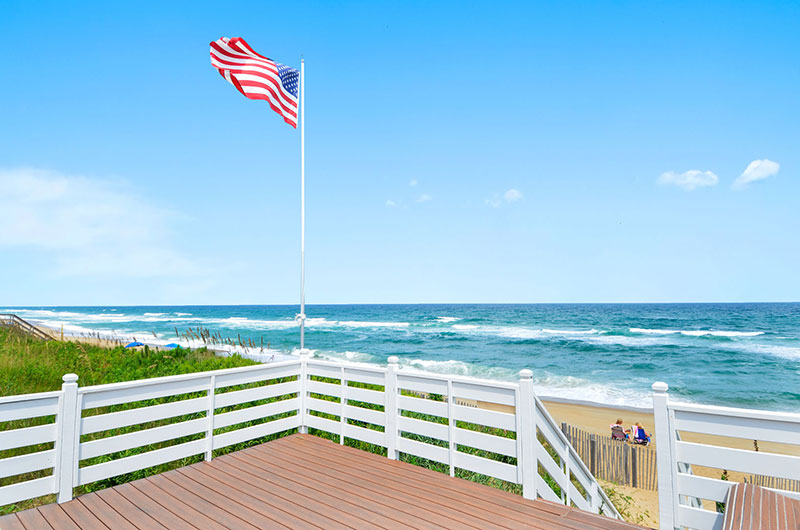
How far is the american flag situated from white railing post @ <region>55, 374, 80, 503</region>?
4362 mm

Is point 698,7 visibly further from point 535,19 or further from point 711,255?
point 711,255

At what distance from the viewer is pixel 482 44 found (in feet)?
48.2

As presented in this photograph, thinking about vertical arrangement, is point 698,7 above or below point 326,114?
above

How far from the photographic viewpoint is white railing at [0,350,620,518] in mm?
3547

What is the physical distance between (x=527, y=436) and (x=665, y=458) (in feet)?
3.35

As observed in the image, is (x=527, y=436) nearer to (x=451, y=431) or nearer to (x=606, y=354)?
(x=451, y=431)

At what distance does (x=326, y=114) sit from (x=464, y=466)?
1766 centimetres

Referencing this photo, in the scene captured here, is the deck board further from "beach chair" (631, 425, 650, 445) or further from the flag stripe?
"beach chair" (631, 425, 650, 445)

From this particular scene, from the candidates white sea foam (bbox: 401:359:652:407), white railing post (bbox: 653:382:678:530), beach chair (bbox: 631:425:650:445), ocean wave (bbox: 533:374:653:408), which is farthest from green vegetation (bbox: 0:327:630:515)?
white sea foam (bbox: 401:359:652:407)

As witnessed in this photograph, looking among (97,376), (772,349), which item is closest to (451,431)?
(97,376)

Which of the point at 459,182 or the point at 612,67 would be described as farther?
the point at 459,182

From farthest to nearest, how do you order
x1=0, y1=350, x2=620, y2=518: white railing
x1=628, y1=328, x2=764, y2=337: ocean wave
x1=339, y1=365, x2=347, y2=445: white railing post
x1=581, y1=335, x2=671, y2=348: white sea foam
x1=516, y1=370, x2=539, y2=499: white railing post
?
1. x1=628, y1=328, x2=764, y2=337: ocean wave
2. x1=581, y1=335, x2=671, y2=348: white sea foam
3. x1=339, y1=365, x2=347, y2=445: white railing post
4. x1=516, y1=370, x2=539, y2=499: white railing post
5. x1=0, y1=350, x2=620, y2=518: white railing

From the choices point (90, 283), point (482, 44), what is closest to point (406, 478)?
point (482, 44)

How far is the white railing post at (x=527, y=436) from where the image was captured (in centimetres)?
368
